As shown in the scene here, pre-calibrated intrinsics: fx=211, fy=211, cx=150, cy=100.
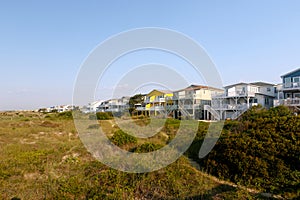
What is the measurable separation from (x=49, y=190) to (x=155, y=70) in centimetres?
770

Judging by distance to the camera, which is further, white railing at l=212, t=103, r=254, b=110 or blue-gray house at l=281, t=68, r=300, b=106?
white railing at l=212, t=103, r=254, b=110

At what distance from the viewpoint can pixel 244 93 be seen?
26641 millimetres

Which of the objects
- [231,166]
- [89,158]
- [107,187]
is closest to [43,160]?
[89,158]

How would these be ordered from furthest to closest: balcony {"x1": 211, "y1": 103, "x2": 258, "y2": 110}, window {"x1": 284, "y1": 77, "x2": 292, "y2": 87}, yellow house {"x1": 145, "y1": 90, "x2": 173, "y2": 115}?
yellow house {"x1": 145, "y1": 90, "x2": 173, "y2": 115}
balcony {"x1": 211, "y1": 103, "x2": 258, "y2": 110}
window {"x1": 284, "y1": 77, "x2": 292, "y2": 87}

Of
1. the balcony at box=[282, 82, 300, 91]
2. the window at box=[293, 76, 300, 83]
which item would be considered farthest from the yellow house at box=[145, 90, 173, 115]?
the window at box=[293, 76, 300, 83]

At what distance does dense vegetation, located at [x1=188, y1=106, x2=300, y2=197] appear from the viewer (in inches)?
235

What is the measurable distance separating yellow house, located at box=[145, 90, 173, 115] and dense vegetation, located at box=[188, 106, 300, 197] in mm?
25280

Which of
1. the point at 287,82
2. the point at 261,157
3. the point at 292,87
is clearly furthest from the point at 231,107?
the point at 261,157

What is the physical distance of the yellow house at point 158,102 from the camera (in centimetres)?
3388

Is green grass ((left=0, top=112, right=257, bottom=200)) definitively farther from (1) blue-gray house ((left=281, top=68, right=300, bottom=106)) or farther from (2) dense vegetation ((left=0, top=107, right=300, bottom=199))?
(1) blue-gray house ((left=281, top=68, right=300, bottom=106))

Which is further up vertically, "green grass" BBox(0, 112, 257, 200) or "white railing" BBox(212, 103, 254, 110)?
"white railing" BBox(212, 103, 254, 110)

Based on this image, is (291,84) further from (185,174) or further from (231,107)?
(185,174)

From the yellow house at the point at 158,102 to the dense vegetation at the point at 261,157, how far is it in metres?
25.3

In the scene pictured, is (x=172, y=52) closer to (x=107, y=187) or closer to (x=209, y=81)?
(x=209, y=81)
